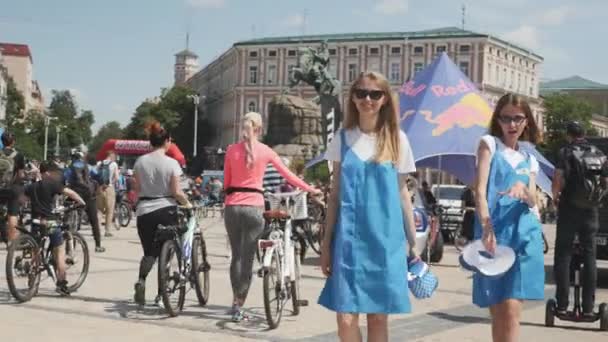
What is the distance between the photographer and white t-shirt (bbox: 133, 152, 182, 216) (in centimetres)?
930

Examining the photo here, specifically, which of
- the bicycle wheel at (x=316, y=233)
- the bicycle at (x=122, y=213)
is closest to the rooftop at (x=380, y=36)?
the bicycle at (x=122, y=213)

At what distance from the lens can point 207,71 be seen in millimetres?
157125

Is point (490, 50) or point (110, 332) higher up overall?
point (490, 50)

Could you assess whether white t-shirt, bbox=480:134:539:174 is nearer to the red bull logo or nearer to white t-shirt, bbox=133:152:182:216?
white t-shirt, bbox=133:152:182:216

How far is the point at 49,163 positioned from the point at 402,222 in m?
6.56

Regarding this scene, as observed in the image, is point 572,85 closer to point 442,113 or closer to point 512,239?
point 442,113

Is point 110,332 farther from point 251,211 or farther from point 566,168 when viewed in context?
point 566,168

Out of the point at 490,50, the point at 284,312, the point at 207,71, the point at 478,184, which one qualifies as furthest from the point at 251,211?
the point at 207,71

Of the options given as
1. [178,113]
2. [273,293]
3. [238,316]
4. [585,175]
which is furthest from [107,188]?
[178,113]

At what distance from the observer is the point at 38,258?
33.0 ft

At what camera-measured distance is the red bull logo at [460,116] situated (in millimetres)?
16250

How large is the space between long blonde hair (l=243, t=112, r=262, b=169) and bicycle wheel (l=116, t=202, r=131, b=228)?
16.8m

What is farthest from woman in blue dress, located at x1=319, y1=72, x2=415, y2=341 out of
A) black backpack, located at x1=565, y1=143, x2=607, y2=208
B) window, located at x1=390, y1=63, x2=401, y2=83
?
window, located at x1=390, y1=63, x2=401, y2=83

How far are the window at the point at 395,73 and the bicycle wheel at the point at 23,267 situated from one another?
113378 millimetres
